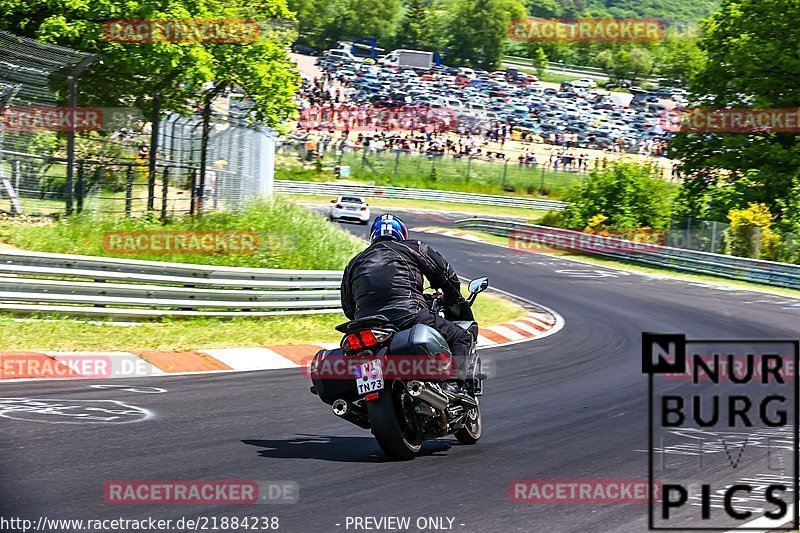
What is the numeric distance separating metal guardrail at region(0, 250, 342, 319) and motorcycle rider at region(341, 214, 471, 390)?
616 centimetres

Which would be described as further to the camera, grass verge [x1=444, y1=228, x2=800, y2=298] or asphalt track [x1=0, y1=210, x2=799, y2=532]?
grass verge [x1=444, y1=228, x2=800, y2=298]

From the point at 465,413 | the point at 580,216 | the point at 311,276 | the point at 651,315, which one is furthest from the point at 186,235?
the point at 580,216

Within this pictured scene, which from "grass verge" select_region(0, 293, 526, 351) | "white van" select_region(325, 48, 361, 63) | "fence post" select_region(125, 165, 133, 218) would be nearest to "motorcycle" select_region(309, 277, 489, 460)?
"grass verge" select_region(0, 293, 526, 351)

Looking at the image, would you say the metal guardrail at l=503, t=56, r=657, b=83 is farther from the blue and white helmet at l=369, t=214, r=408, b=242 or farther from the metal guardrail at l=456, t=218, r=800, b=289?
the blue and white helmet at l=369, t=214, r=408, b=242

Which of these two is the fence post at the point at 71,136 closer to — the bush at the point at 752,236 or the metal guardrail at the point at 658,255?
the metal guardrail at the point at 658,255

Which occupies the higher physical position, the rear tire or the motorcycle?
the motorcycle

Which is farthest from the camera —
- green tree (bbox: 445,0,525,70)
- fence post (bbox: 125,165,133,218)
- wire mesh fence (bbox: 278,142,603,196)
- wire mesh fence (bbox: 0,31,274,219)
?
green tree (bbox: 445,0,525,70)

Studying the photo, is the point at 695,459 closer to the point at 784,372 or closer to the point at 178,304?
the point at 784,372

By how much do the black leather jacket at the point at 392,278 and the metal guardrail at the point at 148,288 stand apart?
6261 millimetres

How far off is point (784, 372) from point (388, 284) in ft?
26.5

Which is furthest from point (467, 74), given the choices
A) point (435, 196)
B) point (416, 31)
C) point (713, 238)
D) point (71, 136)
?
point (71, 136)

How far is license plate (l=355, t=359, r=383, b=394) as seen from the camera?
659cm

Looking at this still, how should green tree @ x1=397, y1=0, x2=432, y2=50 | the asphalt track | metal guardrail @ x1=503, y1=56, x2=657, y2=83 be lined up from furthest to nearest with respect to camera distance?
metal guardrail @ x1=503, y1=56, x2=657, y2=83 → green tree @ x1=397, y1=0, x2=432, y2=50 → the asphalt track

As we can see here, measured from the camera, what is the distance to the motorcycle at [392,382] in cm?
664
